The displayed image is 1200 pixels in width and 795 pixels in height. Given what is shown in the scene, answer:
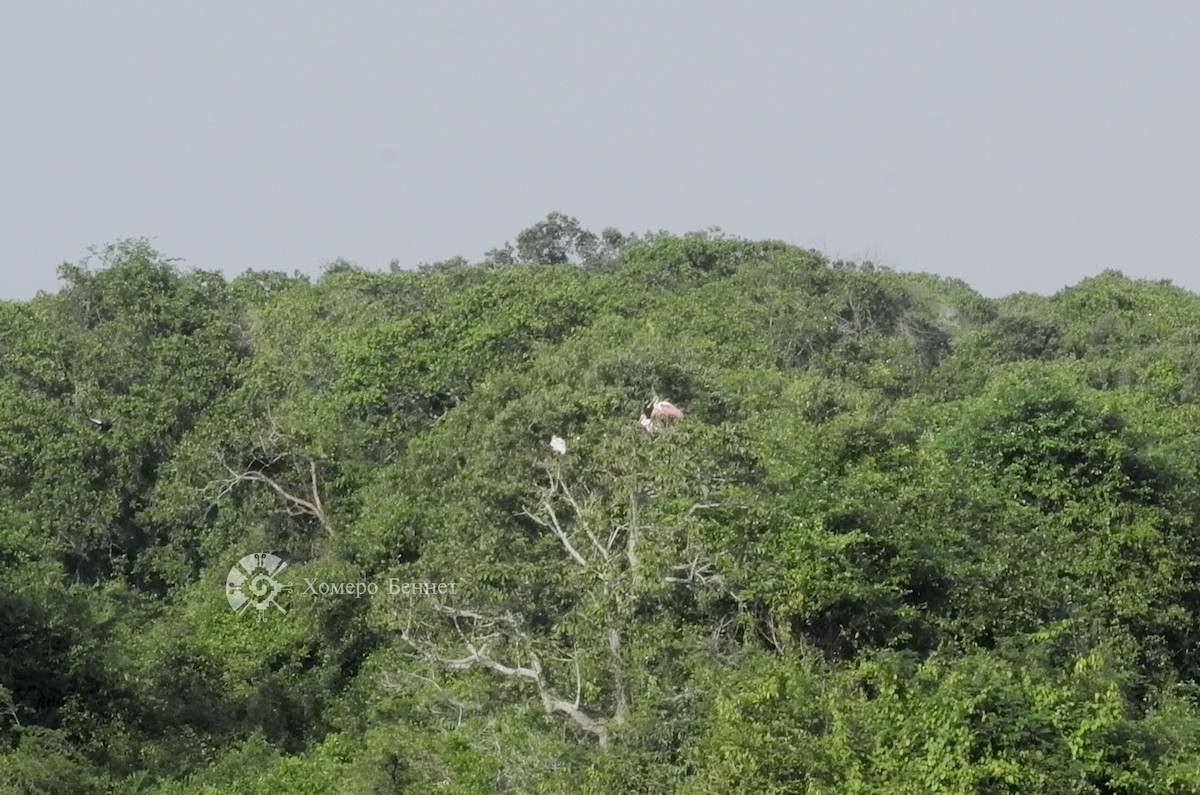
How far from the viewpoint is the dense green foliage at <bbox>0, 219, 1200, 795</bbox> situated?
33.6 ft

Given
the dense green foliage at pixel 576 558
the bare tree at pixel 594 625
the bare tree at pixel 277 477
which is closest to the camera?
the dense green foliage at pixel 576 558

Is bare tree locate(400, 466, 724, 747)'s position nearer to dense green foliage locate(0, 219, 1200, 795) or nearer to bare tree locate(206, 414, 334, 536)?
dense green foliage locate(0, 219, 1200, 795)

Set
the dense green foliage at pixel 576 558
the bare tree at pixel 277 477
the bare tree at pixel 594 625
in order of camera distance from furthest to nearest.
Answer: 1. the bare tree at pixel 277 477
2. the bare tree at pixel 594 625
3. the dense green foliage at pixel 576 558

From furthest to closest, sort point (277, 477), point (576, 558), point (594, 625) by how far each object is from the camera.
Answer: point (277, 477) < point (576, 558) < point (594, 625)

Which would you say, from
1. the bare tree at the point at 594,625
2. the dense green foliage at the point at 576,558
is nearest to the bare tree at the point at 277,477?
the dense green foliage at the point at 576,558

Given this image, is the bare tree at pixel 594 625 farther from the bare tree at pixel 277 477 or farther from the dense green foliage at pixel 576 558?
the bare tree at pixel 277 477

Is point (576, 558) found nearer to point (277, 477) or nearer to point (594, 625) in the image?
point (594, 625)

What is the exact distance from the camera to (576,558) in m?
12.0

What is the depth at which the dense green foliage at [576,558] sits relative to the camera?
10234mm

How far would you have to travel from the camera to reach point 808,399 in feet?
53.4

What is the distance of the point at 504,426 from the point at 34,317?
1098 centimetres

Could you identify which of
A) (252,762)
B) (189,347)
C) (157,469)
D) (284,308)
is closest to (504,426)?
(252,762)

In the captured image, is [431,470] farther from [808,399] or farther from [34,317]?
[34,317]

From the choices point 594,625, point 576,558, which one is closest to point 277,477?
point 576,558
